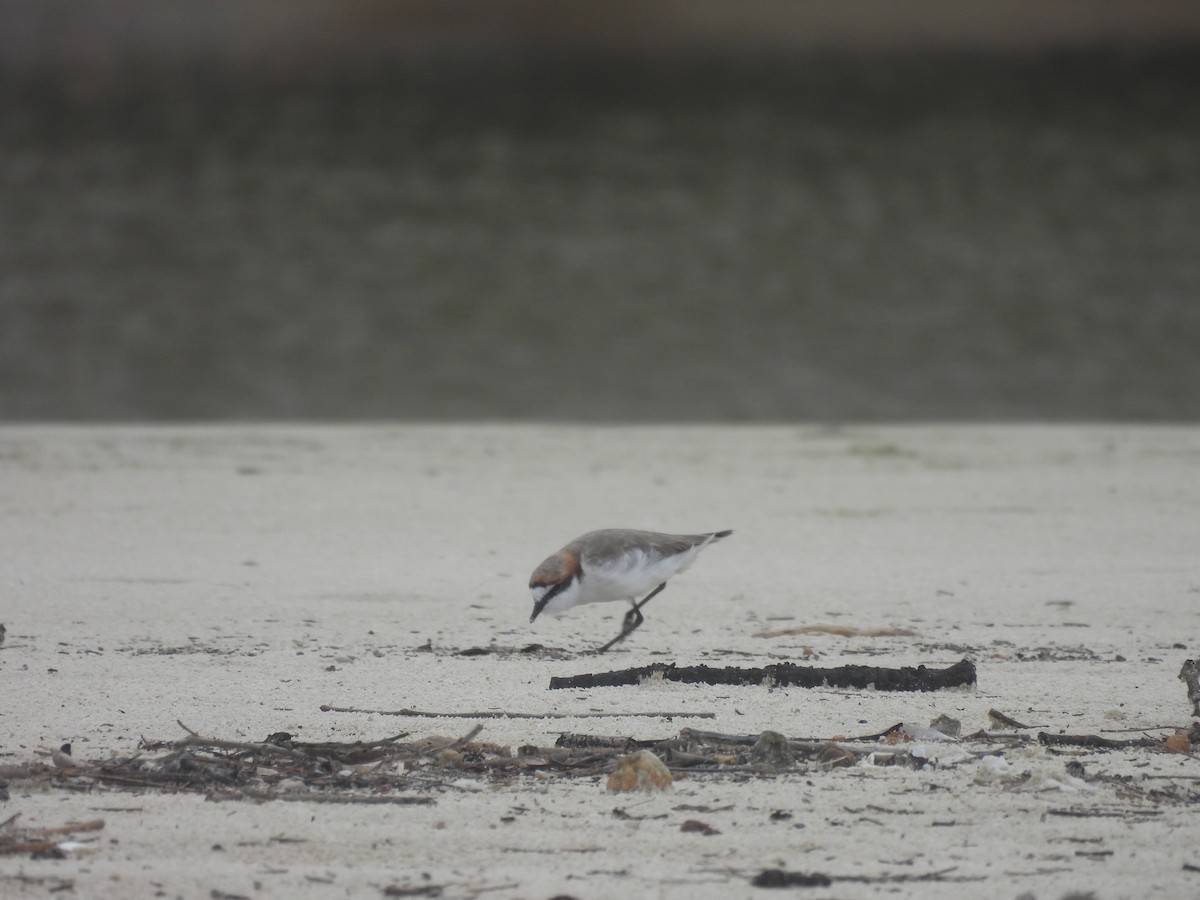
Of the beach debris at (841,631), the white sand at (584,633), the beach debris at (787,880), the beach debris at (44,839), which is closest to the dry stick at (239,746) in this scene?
the white sand at (584,633)

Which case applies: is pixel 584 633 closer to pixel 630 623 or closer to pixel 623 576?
pixel 630 623

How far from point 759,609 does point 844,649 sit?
32.6 inches

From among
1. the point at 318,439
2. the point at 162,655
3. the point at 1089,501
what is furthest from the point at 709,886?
the point at 318,439

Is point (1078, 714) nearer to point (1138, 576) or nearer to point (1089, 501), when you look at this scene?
point (1138, 576)

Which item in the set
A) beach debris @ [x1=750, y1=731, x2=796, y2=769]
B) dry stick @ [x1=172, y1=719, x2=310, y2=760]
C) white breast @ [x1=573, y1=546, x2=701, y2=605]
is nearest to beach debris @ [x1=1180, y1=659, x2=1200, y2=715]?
beach debris @ [x1=750, y1=731, x2=796, y2=769]

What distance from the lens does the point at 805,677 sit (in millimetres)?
4258

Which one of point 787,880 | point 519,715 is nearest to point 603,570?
point 519,715

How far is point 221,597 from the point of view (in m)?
5.84

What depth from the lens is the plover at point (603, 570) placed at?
4680 millimetres

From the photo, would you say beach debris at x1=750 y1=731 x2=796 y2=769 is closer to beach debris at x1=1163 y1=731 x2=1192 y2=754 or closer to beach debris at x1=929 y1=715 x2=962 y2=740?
beach debris at x1=929 y1=715 x2=962 y2=740

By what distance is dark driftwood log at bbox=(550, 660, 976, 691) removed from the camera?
4.21 metres

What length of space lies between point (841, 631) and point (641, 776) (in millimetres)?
2085

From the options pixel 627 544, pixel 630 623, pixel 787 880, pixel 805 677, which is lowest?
pixel 787 880

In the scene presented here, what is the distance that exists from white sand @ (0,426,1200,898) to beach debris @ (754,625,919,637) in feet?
0.17
